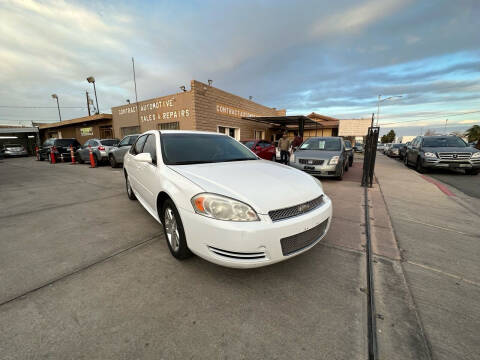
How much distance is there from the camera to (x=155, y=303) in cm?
174

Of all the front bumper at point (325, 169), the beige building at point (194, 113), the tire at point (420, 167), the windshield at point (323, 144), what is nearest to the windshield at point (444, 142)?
the tire at point (420, 167)

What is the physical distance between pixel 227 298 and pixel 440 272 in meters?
2.27

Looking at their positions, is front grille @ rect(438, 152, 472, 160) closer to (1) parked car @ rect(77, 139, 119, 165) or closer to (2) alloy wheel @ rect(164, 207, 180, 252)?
(2) alloy wheel @ rect(164, 207, 180, 252)

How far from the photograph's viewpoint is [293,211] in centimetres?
194

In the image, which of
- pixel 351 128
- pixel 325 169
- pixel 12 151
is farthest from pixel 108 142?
pixel 351 128

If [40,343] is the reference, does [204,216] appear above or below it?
above

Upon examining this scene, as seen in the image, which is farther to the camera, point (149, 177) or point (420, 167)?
point (420, 167)

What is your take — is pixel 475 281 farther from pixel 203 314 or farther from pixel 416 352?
pixel 203 314

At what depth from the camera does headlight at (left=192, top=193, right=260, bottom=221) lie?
69.7 inches

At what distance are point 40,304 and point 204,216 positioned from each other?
5.09ft

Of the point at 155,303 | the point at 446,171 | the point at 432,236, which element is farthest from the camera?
the point at 446,171

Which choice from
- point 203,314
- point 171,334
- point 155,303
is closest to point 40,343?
point 155,303

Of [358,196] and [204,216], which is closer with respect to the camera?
[204,216]

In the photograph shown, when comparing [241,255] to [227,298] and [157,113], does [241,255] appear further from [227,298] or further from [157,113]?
[157,113]
